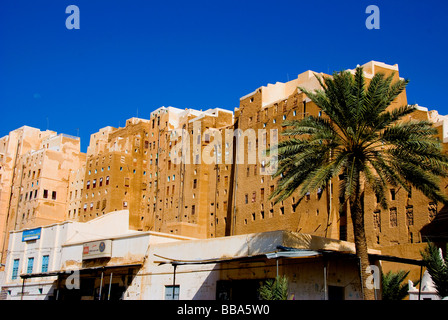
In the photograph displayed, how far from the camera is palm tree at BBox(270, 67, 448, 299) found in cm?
2195

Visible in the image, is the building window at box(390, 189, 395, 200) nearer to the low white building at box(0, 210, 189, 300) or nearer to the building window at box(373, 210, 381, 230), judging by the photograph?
the building window at box(373, 210, 381, 230)

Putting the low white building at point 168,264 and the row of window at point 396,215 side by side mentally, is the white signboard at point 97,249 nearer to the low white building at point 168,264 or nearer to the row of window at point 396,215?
the low white building at point 168,264

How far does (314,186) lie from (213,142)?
4045 centimetres

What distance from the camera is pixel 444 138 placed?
126 feet

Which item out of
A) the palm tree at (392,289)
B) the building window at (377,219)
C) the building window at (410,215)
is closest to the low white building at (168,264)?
the palm tree at (392,289)

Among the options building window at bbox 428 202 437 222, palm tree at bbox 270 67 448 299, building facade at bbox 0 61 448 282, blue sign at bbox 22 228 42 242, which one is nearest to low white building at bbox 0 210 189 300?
blue sign at bbox 22 228 42 242

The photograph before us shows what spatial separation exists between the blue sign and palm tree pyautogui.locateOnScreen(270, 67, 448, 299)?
27044 mm

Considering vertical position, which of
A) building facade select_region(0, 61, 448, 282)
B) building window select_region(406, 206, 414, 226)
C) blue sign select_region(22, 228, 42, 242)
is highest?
building facade select_region(0, 61, 448, 282)

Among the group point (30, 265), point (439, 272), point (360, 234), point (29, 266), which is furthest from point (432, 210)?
point (29, 266)

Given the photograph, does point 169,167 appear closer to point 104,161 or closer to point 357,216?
point 104,161

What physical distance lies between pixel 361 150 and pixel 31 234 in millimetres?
31302

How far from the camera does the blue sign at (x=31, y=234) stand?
1726 inches

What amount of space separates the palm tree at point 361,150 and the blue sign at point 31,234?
27.0 m
